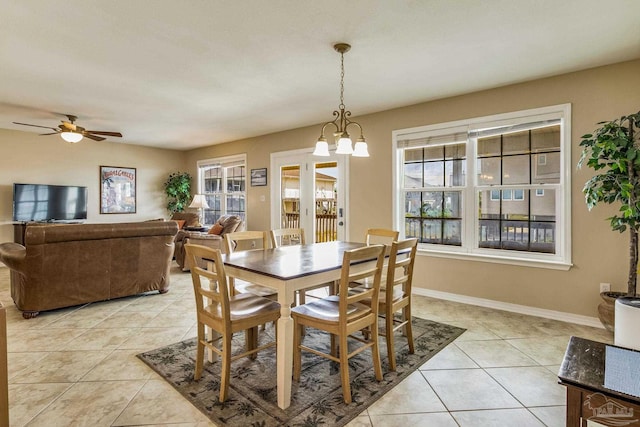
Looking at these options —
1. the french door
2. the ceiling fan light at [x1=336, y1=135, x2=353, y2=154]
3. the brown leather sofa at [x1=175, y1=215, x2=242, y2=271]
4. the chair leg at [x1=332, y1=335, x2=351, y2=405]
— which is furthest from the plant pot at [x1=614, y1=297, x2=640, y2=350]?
the brown leather sofa at [x1=175, y1=215, x2=242, y2=271]

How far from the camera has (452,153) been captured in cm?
406

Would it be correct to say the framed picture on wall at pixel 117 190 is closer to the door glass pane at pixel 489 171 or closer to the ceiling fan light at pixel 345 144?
the ceiling fan light at pixel 345 144

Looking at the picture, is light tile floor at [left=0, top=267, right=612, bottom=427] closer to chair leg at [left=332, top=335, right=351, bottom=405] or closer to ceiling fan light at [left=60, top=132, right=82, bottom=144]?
chair leg at [left=332, top=335, right=351, bottom=405]

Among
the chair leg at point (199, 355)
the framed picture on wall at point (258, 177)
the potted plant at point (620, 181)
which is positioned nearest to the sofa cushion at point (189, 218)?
the framed picture on wall at point (258, 177)

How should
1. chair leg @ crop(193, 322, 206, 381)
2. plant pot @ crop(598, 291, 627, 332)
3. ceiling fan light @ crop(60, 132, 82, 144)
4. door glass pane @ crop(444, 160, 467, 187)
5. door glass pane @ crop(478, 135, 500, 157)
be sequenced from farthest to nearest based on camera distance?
ceiling fan light @ crop(60, 132, 82, 144)
door glass pane @ crop(444, 160, 467, 187)
door glass pane @ crop(478, 135, 500, 157)
plant pot @ crop(598, 291, 627, 332)
chair leg @ crop(193, 322, 206, 381)

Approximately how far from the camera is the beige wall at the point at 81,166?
18.5ft

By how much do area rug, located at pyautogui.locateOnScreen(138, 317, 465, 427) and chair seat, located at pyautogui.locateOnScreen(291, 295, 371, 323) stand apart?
1.47 feet

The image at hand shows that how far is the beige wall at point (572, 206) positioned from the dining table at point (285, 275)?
202cm

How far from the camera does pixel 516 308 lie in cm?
354

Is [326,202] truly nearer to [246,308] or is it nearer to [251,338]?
[251,338]

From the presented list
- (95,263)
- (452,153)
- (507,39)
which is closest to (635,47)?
(507,39)

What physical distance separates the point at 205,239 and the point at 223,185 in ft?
7.33

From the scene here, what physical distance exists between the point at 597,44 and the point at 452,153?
1.65 meters

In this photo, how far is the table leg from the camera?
72.0 inches
